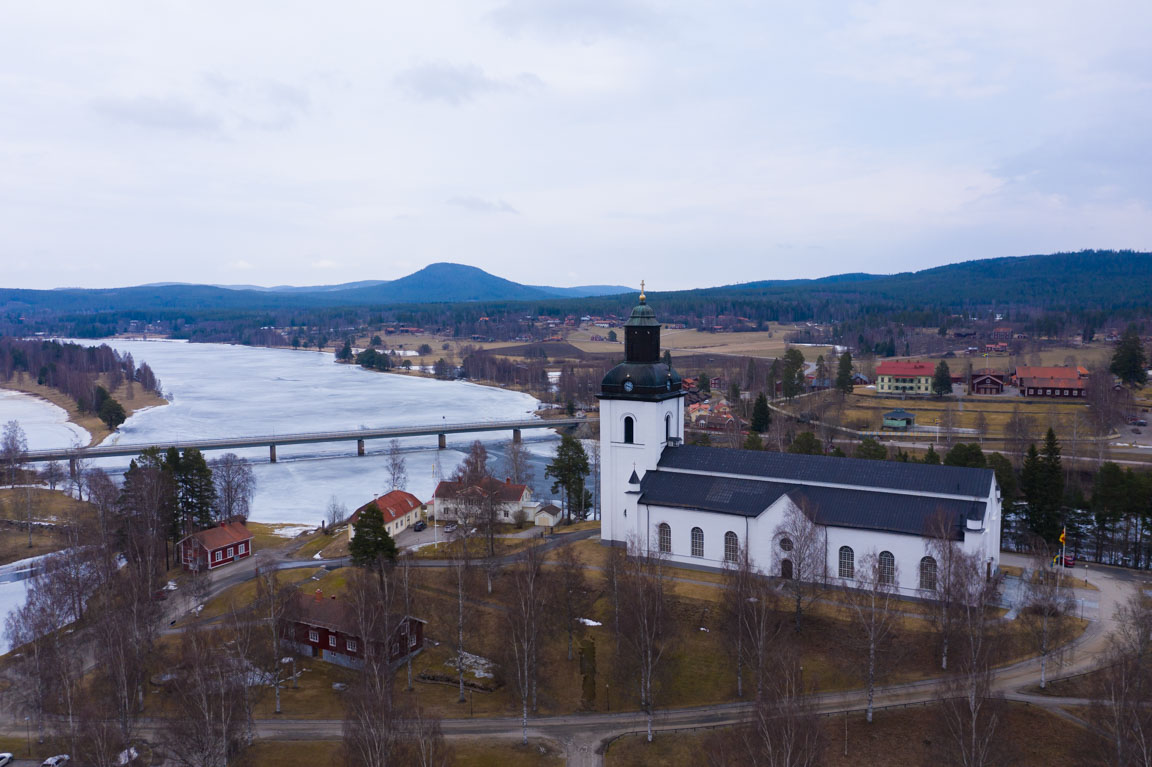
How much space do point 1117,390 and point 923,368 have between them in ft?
56.4

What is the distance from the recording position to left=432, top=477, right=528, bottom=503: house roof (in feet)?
133

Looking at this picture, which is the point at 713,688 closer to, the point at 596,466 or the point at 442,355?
the point at 596,466

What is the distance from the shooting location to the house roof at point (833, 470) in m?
31.1

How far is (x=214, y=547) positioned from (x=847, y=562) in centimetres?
3115

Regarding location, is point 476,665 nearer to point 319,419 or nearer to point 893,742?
point 893,742

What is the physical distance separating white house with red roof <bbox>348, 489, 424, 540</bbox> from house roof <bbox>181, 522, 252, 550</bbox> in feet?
18.9

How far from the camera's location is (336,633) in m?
28.3

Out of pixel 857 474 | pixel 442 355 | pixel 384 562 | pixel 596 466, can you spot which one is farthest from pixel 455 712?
pixel 442 355

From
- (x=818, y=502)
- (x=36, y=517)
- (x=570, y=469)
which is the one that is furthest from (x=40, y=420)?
(x=818, y=502)

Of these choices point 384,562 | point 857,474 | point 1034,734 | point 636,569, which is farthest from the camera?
point 857,474

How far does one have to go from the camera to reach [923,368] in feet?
268

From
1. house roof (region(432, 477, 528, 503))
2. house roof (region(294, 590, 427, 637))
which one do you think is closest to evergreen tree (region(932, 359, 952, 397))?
→ house roof (region(432, 477, 528, 503))

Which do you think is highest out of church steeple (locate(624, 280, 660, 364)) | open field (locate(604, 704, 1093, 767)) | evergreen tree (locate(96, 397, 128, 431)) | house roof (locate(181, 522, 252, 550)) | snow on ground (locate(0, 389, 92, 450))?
church steeple (locate(624, 280, 660, 364))

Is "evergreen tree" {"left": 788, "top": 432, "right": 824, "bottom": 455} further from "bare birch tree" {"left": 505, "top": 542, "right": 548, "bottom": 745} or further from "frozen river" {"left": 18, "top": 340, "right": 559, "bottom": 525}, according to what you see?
"bare birch tree" {"left": 505, "top": 542, "right": 548, "bottom": 745}
